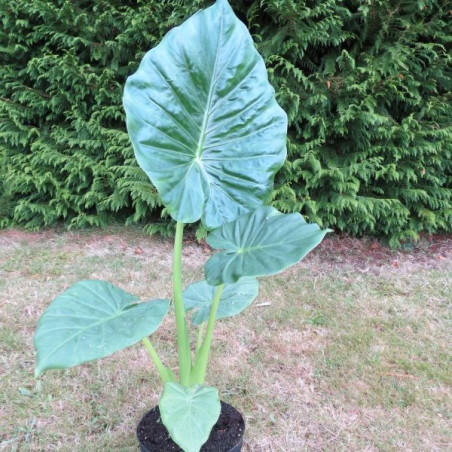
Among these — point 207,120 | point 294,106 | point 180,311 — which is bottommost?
point 180,311

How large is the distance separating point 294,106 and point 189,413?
98.9 inches

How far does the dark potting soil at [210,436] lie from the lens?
125 centimetres

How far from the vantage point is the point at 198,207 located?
3.70 feet

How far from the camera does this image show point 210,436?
1302mm

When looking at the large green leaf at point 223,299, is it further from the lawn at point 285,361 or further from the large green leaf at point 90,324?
the lawn at point 285,361

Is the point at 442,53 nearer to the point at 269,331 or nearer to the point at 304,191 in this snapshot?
the point at 304,191

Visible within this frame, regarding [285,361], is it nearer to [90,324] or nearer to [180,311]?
[180,311]

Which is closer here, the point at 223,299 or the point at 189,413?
the point at 189,413

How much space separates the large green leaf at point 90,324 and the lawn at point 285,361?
0.76 metres

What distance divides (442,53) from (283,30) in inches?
46.1

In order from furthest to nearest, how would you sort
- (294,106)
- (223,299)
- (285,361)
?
1. (294,106)
2. (285,361)
3. (223,299)

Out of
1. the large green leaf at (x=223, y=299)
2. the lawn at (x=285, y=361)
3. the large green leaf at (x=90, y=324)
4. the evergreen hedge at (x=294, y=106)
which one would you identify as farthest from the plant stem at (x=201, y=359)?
the evergreen hedge at (x=294, y=106)

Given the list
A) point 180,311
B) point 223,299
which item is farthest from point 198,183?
point 223,299

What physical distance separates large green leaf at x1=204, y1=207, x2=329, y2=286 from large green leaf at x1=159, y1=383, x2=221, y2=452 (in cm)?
34
